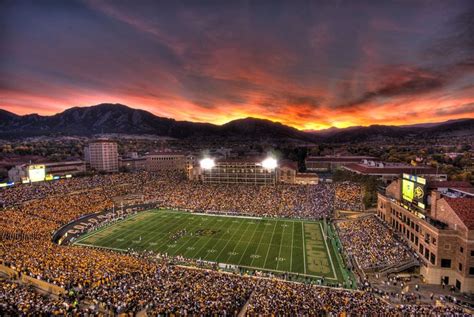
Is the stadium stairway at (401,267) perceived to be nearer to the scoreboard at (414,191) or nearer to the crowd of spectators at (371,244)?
the crowd of spectators at (371,244)

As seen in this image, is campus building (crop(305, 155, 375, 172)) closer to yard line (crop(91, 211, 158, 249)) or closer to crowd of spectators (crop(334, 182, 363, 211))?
crowd of spectators (crop(334, 182, 363, 211))

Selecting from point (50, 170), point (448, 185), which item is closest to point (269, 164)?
point (448, 185)

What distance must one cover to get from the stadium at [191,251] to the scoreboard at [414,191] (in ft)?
16.2

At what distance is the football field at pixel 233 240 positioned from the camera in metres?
30.7

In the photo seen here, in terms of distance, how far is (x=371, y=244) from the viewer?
101 ft

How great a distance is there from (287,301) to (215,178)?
55.3m

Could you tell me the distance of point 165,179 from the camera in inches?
2825

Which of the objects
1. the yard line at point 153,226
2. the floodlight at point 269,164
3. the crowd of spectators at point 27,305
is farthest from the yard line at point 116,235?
the floodlight at point 269,164

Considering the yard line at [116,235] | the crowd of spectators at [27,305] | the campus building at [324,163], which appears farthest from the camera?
the campus building at [324,163]

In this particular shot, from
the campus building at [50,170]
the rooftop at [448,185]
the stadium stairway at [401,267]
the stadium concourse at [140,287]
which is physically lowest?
the stadium stairway at [401,267]

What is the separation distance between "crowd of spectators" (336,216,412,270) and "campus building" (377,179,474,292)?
1.95 metres

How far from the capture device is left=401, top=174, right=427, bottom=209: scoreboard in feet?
100

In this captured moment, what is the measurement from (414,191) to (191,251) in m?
28.1

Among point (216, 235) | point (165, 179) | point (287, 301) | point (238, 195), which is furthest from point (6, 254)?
point (165, 179)
